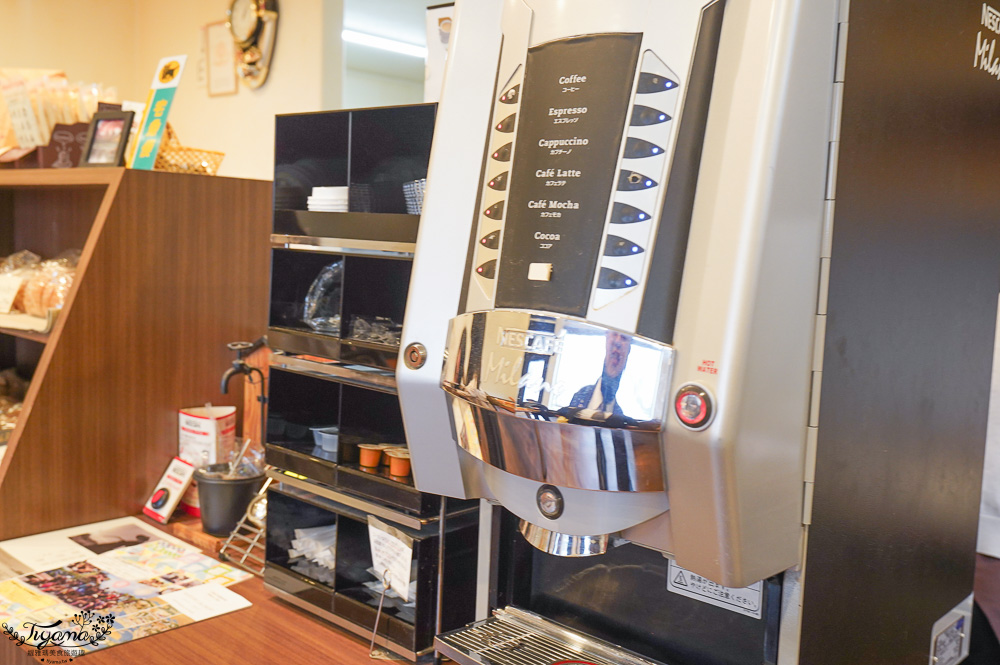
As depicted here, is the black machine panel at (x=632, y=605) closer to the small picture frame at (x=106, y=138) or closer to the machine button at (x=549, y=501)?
the machine button at (x=549, y=501)

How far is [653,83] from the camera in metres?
0.68

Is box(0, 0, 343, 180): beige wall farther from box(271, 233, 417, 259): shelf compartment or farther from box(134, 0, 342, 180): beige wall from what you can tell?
box(271, 233, 417, 259): shelf compartment

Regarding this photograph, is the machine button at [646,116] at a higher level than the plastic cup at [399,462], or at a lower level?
higher

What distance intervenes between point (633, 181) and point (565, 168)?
0.06 meters

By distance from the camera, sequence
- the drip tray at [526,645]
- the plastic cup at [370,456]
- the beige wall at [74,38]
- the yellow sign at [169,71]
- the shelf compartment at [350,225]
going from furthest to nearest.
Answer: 1. the beige wall at [74,38]
2. the yellow sign at [169,71]
3. the plastic cup at [370,456]
4. the shelf compartment at [350,225]
5. the drip tray at [526,645]

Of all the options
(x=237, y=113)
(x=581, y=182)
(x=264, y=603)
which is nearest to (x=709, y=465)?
(x=581, y=182)

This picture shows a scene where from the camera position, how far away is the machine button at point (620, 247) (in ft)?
2.19

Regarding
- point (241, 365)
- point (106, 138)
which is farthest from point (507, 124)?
point (106, 138)

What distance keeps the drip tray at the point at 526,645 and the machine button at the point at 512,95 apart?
53cm

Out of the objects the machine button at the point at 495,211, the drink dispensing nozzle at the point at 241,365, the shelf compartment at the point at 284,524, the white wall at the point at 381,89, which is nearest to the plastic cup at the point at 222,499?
the drink dispensing nozzle at the point at 241,365

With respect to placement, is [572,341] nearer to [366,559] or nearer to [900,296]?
[900,296]

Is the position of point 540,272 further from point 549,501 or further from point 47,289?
point 47,289

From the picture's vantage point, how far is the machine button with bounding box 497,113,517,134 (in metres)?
0.76

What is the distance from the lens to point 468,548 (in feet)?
3.87
